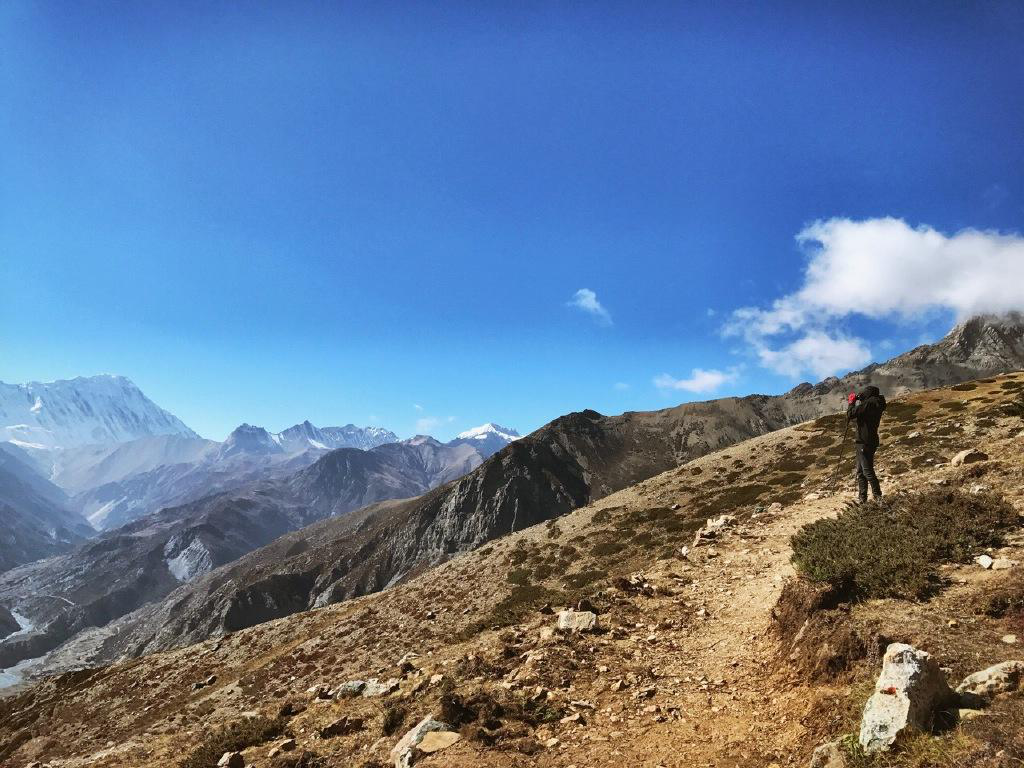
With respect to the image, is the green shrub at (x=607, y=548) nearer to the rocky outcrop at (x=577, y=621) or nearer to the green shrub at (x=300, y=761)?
the rocky outcrop at (x=577, y=621)

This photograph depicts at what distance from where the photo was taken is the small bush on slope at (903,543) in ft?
37.3

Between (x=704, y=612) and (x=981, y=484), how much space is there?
441 inches

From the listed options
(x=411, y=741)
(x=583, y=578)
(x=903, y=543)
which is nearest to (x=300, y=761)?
(x=411, y=741)

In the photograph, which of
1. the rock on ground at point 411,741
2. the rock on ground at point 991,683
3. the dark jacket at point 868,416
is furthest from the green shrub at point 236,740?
the dark jacket at point 868,416

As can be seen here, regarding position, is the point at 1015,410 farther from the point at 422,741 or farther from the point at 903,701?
the point at 422,741

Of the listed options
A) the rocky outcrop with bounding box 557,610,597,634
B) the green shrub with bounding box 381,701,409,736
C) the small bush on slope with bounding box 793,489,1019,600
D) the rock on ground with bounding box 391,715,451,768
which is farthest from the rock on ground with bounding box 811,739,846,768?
the green shrub with bounding box 381,701,409,736

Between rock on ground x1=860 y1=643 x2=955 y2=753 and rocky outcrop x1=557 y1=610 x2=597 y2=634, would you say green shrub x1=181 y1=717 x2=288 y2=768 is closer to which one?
rocky outcrop x1=557 y1=610 x2=597 y2=634

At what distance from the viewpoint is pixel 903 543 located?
12.8 metres

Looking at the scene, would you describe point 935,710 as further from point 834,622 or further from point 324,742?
point 324,742

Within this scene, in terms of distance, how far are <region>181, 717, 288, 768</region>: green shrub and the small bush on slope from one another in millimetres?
15930

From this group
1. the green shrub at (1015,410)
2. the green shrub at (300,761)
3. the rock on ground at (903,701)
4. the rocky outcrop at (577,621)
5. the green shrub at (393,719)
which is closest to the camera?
the rock on ground at (903,701)

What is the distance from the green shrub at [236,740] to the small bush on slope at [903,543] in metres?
15.9

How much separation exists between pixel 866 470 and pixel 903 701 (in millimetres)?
15456

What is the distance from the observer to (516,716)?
1097 cm
